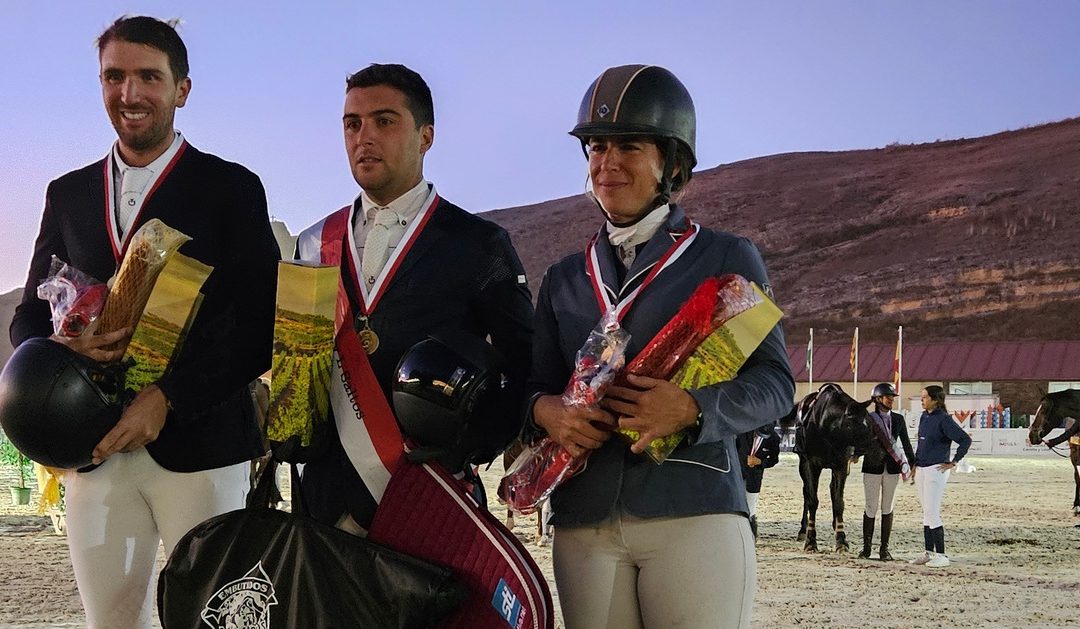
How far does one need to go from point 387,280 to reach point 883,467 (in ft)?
32.3

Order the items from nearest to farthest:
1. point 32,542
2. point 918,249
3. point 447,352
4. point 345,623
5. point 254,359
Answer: point 345,623 → point 447,352 → point 254,359 → point 32,542 → point 918,249

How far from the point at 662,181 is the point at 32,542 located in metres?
10.9

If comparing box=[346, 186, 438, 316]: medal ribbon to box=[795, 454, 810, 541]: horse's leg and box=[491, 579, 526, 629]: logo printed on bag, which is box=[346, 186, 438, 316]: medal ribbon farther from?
box=[795, 454, 810, 541]: horse's leg

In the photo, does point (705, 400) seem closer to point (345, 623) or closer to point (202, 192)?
point (345, 623)

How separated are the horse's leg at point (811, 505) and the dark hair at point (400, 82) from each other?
9.58m

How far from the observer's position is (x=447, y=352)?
269 centimetres

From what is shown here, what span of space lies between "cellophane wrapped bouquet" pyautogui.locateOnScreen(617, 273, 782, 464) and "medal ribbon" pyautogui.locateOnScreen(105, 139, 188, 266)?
145 cm

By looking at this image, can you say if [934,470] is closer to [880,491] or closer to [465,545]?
[880,491]

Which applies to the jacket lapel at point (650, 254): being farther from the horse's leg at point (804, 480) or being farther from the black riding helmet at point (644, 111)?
the horse's leg at point (804, 480)

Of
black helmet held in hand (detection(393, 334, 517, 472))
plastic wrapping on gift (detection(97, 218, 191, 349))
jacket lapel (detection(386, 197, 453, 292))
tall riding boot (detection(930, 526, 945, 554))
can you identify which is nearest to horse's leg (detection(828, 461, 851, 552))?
tall riding boot (detection(930, 526, 945, 554))

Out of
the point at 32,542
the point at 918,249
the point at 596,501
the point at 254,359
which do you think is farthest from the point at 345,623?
the point at 918,249

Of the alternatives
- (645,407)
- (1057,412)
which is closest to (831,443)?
(1057,412)

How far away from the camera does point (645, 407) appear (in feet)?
8.26

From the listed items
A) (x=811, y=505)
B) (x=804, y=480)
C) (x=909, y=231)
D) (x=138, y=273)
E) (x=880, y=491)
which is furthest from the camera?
(x=909, y=231)
